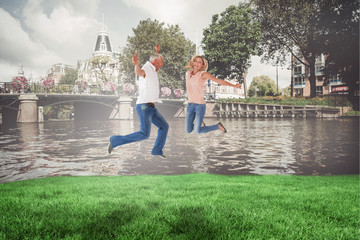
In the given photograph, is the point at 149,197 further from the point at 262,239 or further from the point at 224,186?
the point at 262,239

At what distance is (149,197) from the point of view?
6.48 meters

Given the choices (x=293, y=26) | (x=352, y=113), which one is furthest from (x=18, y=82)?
(x=352, y=113)

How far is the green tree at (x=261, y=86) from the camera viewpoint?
739cm

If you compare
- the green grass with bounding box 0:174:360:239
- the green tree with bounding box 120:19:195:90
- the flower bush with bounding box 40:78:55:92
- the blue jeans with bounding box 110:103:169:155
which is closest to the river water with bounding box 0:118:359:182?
the flower bush with bounding box 40:78:55:92

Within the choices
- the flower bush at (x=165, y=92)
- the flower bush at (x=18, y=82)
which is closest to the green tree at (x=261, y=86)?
the flower bush at (x=165, y=92)

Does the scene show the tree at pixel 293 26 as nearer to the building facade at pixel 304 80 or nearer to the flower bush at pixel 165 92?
the building facade at pixel 304 80

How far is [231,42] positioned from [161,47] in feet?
4.32

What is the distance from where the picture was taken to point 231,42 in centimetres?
446

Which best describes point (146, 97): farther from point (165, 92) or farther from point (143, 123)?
point (165, 92)

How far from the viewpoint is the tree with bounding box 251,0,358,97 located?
278 inches

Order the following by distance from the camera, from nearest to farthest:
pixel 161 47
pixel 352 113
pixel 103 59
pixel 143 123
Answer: pixel 143 123
pixel 103 59
pixel 161 47
pixel 352 113

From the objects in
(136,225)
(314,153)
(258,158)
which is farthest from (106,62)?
(314,153)

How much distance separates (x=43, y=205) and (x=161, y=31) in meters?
3.98

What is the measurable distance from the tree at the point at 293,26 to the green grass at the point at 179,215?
2.98 metres
